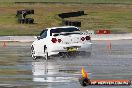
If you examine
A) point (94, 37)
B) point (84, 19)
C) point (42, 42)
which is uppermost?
point (42, 42)

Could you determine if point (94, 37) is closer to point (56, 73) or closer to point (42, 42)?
point (42, 42)

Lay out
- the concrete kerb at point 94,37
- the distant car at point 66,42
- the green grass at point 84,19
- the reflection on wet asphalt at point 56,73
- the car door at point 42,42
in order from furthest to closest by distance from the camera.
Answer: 1. the green grass at point 84,19
2. the concrete kerb at point 94,37
3. the car door at point 42,42
4. the distant car at point 66,42
5. the reflection on wet asphalt at point 56,73

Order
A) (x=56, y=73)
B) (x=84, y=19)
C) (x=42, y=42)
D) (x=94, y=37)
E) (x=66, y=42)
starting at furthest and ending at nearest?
(x=84, y=19), (x=94, y=37), (x=42, y=42), (x=66, y=42), (x=56, y=73)

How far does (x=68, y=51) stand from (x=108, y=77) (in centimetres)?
850

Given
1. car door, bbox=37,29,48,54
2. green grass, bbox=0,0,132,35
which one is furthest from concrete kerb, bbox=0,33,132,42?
car door, bbox=37,29,48,54

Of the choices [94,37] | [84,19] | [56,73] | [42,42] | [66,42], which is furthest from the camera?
[84,19]

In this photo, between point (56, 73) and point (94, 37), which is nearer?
point (56, 73)

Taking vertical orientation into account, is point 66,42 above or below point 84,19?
above

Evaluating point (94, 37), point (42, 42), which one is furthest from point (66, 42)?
point (94, 37)

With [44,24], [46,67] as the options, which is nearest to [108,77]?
[46,67]

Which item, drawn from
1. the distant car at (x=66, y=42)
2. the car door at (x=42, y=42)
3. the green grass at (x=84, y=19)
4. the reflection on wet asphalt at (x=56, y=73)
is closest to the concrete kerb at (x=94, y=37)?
the green grass at (x=84, y=19)

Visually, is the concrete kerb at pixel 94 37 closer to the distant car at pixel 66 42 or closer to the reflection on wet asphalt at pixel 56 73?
the distant car at pixel 66 42

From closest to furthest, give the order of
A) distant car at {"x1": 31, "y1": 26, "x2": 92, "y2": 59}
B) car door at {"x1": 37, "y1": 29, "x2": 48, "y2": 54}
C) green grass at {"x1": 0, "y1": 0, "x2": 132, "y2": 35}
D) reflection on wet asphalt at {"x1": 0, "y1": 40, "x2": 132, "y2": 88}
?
reflection on wet asphalt at {"x1": 0, "y1": 40, "x2": 132, "y2": 88} < distant car at {"x1": 31, "y1": 26, "x2": 92, "y2": 59} < car door at {"x1": 37, "y1": 29, "x2": 48, "y2": 54} < green grass at {"x1": 0, "y1": 0, "x2": 132, "y2": 35}

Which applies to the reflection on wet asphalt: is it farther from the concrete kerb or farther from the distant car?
the concrete kerb
